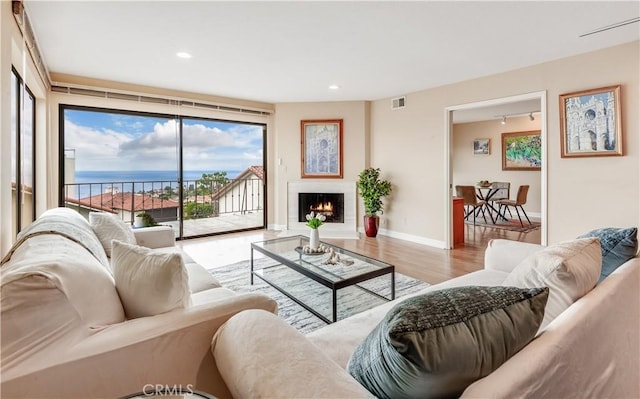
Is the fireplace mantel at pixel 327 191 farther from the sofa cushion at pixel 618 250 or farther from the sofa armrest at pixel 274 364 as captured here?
the sofa armrest at pixel 274 364

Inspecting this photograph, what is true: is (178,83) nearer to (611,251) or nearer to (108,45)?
(108,45)

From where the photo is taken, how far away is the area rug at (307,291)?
2473 mm

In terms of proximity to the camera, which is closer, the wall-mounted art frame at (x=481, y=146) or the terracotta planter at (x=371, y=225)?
the terracotta planter at (x=371, y=225)

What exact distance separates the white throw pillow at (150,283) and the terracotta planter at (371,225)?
4294mm

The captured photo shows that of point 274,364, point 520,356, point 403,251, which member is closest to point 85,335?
point 274,364

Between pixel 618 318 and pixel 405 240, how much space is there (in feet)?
12.9

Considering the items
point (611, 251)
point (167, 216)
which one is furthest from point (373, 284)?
point (167, 216)

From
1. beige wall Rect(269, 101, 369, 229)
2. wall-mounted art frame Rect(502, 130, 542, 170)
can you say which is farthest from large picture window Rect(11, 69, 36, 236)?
wall-mounted art frame Rect(502, 130, 542, 170)

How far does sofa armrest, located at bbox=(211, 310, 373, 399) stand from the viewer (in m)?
0.73

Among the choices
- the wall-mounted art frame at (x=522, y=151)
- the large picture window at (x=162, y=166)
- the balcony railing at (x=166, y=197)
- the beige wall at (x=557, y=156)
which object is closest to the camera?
the beige wall at (x=557, y=156)

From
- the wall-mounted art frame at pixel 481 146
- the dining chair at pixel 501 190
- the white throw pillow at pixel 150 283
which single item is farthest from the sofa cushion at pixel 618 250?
the wall-mounted art frame at pixel 481 146

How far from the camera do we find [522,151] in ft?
24.3

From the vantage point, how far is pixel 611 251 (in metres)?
1.52

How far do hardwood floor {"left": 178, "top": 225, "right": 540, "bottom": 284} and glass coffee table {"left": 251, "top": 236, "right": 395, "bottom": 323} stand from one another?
2.05ft
